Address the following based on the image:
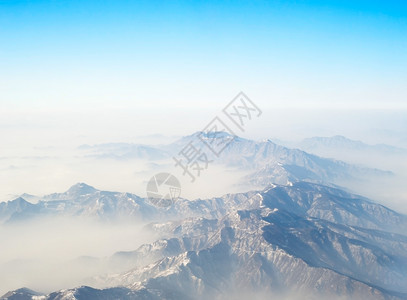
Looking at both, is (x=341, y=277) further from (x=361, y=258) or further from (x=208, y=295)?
(x=208, y=295)

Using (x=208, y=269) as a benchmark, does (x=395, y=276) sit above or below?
above

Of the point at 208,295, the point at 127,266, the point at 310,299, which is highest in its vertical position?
the point at 310,299

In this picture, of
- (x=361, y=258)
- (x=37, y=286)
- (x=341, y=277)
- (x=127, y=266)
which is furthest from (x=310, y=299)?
(x=37, y=286)

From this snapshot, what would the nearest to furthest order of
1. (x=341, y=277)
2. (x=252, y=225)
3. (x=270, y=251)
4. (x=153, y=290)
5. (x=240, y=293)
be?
(x=153, y=290) → (x=341, y=277) → (x=240, y=293) → (x=270, y=251) → (x=252, y=225)

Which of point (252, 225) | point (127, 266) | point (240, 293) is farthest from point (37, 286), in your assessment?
point (252, 225)

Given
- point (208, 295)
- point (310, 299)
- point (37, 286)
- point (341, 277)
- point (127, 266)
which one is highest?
point (341, 277)

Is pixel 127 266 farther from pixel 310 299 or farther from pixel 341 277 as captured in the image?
pixel 341 277

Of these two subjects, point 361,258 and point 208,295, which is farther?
point 361,258

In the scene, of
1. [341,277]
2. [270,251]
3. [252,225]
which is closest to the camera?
[341,277]

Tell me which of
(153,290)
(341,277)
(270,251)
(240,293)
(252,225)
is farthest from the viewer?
(252,225)
